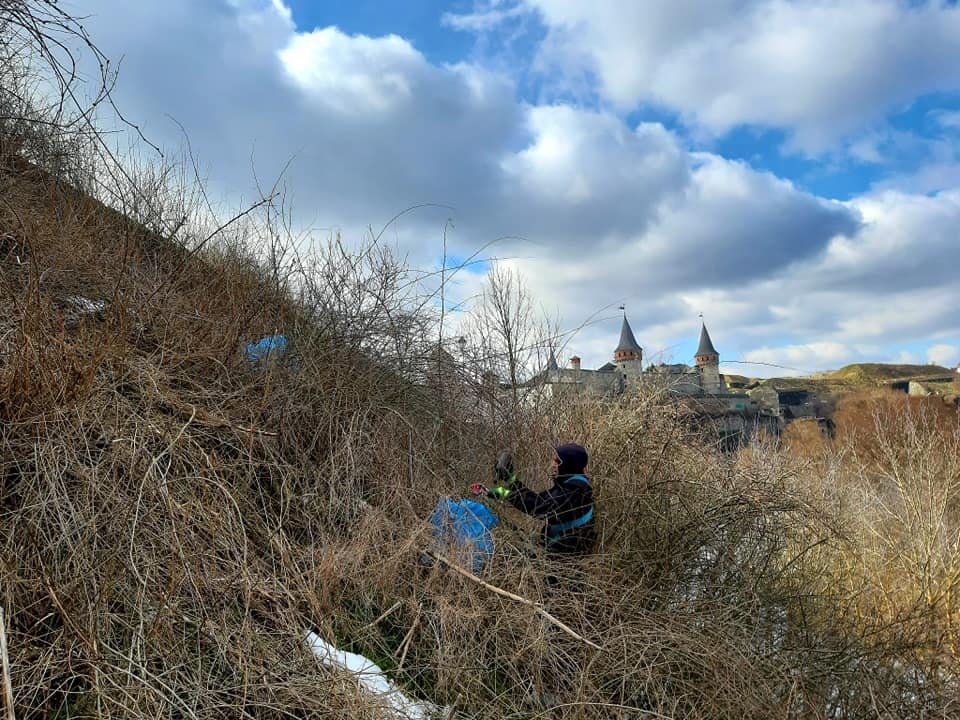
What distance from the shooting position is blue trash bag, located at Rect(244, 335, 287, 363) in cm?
462

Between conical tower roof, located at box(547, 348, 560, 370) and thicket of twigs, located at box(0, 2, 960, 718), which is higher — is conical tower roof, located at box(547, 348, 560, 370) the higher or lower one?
the higher one

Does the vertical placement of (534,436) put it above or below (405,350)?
below

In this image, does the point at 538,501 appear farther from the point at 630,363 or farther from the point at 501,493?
the point at 630,363

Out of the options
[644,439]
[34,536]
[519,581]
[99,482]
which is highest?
[644,439]

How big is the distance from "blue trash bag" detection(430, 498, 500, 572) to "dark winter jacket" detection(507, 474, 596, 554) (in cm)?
26

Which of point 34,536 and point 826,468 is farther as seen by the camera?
point 826,468

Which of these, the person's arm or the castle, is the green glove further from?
the castle

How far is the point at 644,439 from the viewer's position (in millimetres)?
5477

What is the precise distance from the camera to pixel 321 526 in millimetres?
3650

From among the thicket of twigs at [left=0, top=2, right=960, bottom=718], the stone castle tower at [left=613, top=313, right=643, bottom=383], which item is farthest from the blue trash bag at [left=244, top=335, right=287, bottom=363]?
the stone castle tower at [left=613, top=313, right=643, bottom=383]

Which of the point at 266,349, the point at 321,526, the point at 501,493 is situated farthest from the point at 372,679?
the point at 266,349

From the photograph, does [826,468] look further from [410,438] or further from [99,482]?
[99,482]

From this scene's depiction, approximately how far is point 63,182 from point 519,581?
5.76 m

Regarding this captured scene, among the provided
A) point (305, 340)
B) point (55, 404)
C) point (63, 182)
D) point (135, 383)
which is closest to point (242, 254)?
point (63, 182)
